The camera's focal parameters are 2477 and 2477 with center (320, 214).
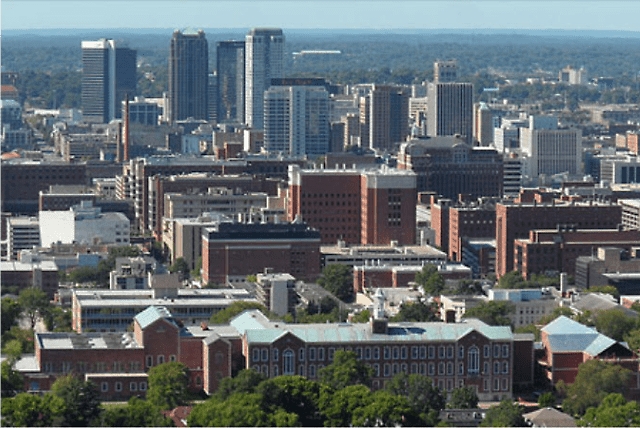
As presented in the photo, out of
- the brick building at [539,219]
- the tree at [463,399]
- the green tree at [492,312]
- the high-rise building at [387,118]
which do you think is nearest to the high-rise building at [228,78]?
the high-rise building at [387,118]

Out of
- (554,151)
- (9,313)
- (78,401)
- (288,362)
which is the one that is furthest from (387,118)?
(78,401)

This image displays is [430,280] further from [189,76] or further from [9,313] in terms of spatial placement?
[189,76]

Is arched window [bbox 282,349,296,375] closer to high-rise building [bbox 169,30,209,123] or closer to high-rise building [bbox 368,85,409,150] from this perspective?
high-rise building [bbox 368,85,409,150]

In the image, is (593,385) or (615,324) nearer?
(593,385)

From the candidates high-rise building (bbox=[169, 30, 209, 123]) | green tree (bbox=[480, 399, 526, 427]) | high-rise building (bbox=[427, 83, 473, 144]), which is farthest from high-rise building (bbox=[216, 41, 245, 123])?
green tree (bbox=[480, 399, 526, 427])

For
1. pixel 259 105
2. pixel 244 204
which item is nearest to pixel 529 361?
pixel 244 204
